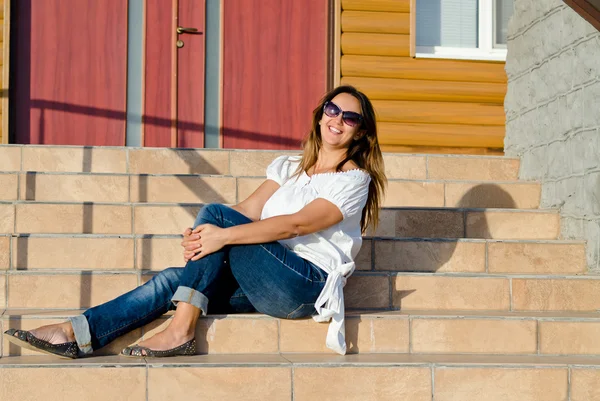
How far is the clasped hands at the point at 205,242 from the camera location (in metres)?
3.11

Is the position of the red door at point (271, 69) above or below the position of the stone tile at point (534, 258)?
above

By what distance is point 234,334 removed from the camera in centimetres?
323

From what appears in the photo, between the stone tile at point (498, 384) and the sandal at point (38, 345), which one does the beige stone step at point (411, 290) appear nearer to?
the sandal at point (38, 345)

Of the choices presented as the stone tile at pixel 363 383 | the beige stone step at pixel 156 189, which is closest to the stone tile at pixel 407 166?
the beige stone step at pixel 156 189

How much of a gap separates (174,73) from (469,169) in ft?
7.44

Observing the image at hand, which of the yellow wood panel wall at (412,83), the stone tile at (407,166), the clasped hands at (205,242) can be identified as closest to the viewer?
the clasped hands at (205,242)

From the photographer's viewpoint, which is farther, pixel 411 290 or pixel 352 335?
pixel 411 290

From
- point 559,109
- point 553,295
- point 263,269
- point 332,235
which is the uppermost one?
point 559,109

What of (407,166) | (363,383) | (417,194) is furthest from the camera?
(407,166)

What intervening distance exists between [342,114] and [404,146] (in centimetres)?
275

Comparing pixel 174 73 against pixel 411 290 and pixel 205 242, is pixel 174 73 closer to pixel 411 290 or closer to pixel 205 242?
pixel 411 290

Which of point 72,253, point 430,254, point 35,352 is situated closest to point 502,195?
point 430,254

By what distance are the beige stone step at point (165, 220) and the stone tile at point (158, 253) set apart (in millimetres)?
314

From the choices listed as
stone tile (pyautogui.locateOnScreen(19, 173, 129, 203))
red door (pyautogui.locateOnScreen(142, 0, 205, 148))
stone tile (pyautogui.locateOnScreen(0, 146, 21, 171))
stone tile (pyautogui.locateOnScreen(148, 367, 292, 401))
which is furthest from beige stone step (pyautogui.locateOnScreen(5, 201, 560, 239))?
red door (pyautogui.locateOnScreen(142, 0, 205, 148))
